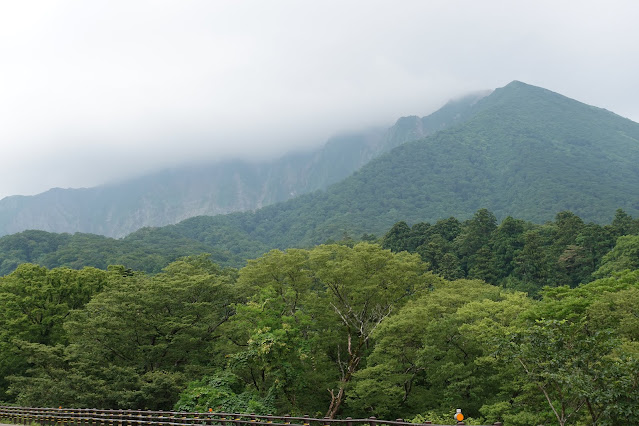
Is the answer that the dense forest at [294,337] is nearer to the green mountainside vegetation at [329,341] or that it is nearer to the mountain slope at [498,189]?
the green mountainside vegetation at [329,341]

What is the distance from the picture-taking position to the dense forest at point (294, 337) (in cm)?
2375

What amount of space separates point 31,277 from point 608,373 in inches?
1552

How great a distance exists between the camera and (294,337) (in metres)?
26.7

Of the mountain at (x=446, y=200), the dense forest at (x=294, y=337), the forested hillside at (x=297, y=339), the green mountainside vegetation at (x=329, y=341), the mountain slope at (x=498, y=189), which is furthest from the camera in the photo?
the mountain slope at (x=498, y=189)

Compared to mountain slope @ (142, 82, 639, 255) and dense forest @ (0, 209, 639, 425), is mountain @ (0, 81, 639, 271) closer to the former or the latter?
mountain slope @ (142, 82, 639, 255)

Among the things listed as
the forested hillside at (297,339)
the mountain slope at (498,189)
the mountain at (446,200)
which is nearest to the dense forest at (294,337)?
the forested hillside at (297,339)

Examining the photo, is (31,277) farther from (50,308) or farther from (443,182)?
(443,182)

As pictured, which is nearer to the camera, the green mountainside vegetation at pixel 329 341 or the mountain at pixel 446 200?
the green mountainside vegetation at pixel 329 341

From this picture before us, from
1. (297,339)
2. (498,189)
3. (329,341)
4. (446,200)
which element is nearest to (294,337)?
(297,339)

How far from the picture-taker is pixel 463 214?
159 meters

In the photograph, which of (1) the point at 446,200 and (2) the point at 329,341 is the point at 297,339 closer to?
(2) the point at 329,341

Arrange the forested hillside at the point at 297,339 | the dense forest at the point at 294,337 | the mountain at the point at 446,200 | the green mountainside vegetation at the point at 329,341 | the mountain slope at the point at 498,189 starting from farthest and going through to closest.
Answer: the mountain slope at the point at 498,189, the mountain at the point at 446,200, the dense forest at the point at 294,337, the forested hillside at the point at 297,339, the green mountainside vegetation at the point at 329,341

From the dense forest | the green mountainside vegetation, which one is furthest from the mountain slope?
the dense forest

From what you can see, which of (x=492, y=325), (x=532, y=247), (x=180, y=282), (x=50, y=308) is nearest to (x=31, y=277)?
(x=50, y=308)
